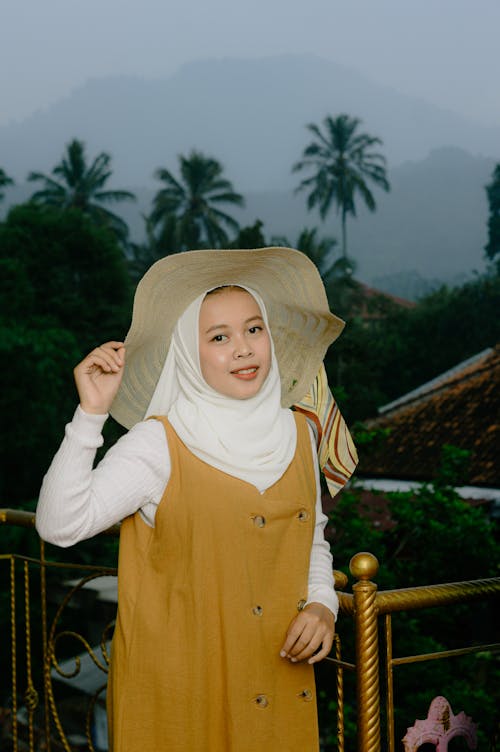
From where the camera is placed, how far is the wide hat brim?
1707 millimetres

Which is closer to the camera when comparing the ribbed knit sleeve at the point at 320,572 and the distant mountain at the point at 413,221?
the ribbed knit sleeve at the point at 320,572

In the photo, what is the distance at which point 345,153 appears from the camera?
132 feet

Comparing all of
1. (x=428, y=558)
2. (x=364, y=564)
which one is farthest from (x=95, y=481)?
(x=428, y=558)

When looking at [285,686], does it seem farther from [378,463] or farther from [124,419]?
[378,463]

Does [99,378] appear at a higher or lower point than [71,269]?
lower

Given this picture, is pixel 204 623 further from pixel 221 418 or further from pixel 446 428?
pixel 446 428

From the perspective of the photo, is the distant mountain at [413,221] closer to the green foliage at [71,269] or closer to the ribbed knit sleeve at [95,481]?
the green foliage at [71,269]

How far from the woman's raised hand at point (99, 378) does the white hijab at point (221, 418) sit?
0.53 feet

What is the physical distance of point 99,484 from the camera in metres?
1.52

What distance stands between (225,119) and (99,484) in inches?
4149

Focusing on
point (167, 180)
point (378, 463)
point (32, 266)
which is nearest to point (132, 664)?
point (378, 463)

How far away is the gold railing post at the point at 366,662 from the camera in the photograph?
174 centimetres

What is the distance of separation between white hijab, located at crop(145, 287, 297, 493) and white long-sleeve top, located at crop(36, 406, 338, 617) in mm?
76

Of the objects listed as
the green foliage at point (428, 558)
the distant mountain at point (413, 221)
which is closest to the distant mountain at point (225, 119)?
the distant mountain at point (413, 221)
